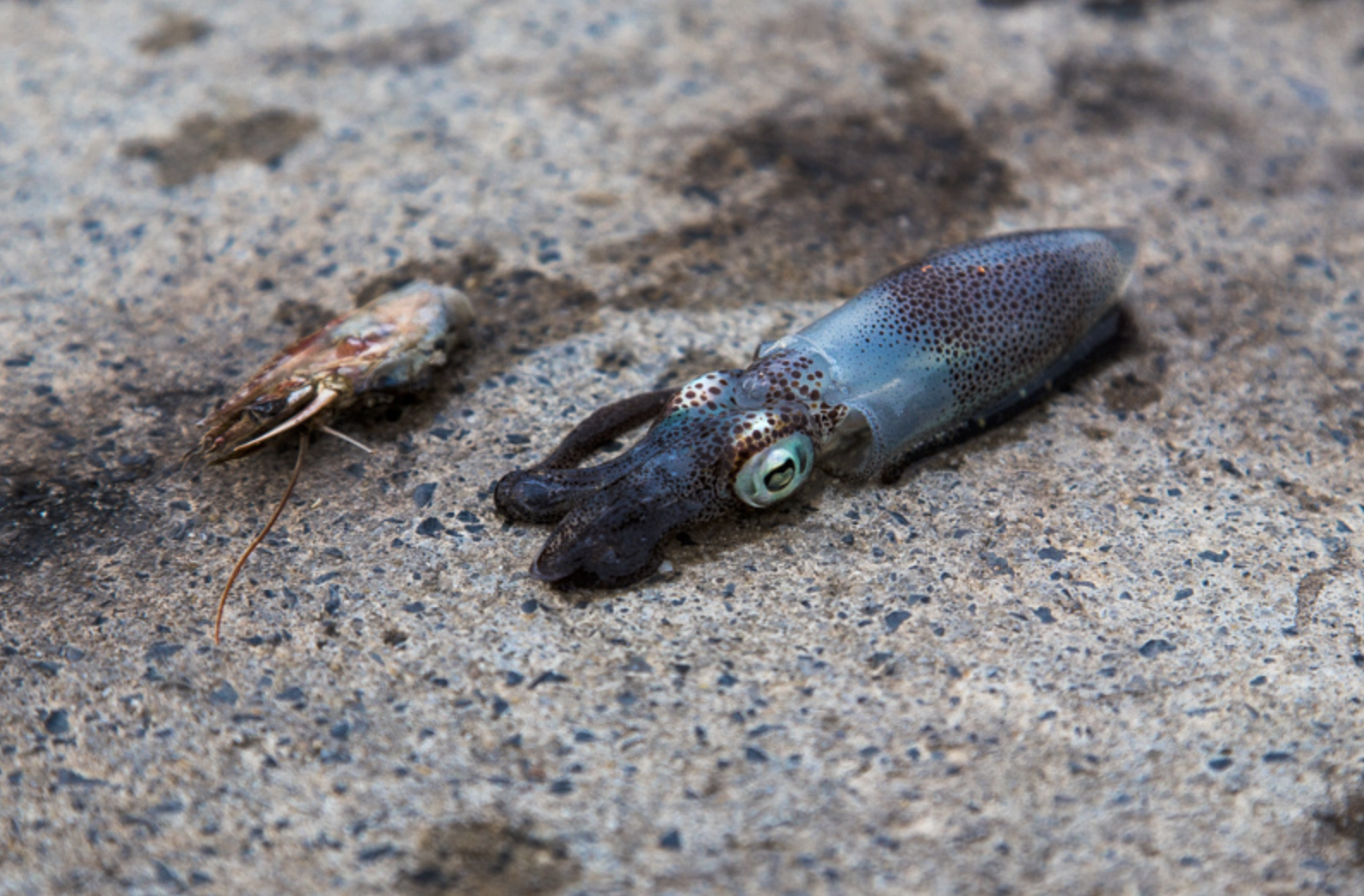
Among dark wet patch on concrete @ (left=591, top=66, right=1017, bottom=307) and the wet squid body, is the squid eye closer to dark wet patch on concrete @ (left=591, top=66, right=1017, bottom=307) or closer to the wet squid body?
the wet squid body

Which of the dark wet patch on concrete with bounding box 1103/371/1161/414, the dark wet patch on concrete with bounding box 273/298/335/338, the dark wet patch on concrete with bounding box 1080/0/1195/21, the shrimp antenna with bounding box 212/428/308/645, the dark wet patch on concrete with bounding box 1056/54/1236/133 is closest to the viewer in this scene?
the shrimp antenna with bounding box 212/428/308/645

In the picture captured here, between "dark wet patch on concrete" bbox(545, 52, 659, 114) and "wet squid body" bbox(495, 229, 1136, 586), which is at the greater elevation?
"dark wet patch on concrete" bbox(545, 52, 659, 114)

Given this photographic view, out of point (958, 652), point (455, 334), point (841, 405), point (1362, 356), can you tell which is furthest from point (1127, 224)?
point (455, 334)

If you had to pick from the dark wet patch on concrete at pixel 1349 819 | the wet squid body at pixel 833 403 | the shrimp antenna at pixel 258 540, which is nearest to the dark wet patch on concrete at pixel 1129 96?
the wet squid body at pixel 833 403

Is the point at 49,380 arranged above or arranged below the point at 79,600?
above

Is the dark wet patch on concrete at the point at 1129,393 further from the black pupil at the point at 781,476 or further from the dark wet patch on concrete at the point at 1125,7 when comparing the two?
the dark wet patch on concrete at the point at 1125,7

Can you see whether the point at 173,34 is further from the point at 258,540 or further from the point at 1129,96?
the point at 1129,96

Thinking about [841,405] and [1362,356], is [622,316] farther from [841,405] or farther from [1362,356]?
[1362,356]

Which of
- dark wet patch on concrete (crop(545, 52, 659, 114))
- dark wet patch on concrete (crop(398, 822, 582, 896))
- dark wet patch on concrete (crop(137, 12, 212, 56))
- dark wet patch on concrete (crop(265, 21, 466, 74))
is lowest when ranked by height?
dark wet patch on concrete (crop(398, 822, 582, 896))

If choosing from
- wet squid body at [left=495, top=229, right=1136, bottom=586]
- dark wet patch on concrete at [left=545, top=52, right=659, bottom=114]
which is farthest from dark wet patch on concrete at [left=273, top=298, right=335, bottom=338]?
dark wet patch on concrete at [left=545, top=52, right=659, bottom=114]
